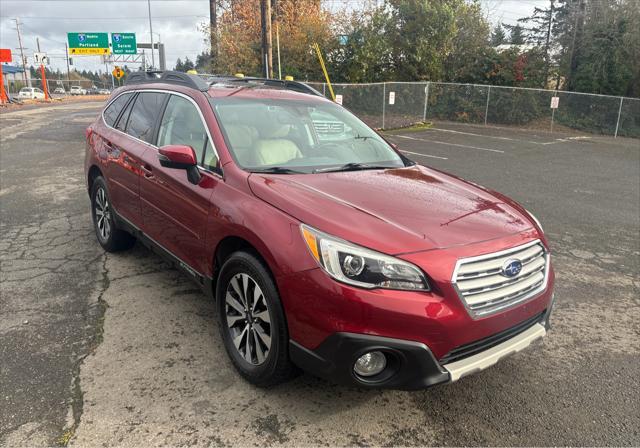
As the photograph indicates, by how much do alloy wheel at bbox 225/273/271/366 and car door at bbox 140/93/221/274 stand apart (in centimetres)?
37

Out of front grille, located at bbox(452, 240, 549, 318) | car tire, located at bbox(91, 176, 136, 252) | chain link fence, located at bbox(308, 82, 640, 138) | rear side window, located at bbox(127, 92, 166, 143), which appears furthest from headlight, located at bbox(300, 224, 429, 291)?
chain link fence, located at bbox(308, 82, 640, 138)

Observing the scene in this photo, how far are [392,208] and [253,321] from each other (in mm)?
1037

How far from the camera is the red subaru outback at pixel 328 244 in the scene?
2283 mm

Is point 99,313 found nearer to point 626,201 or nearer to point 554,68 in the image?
point 626,201

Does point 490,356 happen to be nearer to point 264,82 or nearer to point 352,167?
point 352,167

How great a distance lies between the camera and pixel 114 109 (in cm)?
510

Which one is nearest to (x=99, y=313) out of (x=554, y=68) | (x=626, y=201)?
(x=626, y=201)

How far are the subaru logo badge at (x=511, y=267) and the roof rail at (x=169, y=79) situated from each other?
2487mm

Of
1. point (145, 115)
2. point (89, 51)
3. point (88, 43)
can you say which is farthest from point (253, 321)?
point (89, 51)

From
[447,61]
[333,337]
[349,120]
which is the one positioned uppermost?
[447,61]

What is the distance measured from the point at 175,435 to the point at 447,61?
2432 centimetres

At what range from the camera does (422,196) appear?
2965mm

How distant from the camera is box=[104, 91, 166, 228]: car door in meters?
4.11

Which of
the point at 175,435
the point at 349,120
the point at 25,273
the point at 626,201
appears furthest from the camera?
the point at 626,201
